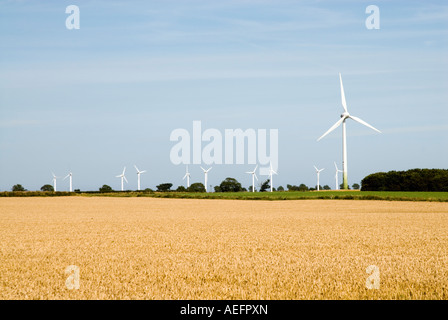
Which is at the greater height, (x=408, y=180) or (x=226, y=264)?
(x=408, y=180)

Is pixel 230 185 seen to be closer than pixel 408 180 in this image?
No

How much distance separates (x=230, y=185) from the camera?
144 m

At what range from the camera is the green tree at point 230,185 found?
141825 millimetres

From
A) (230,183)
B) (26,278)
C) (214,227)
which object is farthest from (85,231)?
(230,183)

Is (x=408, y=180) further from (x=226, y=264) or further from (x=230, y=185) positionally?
(x=226, y=264)

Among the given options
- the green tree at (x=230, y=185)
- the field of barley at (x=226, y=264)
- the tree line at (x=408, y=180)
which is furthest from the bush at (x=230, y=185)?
the field of barley at (x=226, y=264)

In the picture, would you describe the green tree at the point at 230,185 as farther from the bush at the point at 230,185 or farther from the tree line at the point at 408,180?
the tree line at the point at 408,180

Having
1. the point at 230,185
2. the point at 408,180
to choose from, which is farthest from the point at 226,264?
the point at 230,185

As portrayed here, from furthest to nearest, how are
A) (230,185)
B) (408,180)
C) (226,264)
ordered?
(230,185), (408,180), (226,264)

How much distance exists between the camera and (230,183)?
472 feet

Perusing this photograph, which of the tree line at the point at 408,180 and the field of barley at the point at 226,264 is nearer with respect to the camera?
the field of barley at the point at 226,264

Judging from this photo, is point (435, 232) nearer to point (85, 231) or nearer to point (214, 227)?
point (214, 227)
